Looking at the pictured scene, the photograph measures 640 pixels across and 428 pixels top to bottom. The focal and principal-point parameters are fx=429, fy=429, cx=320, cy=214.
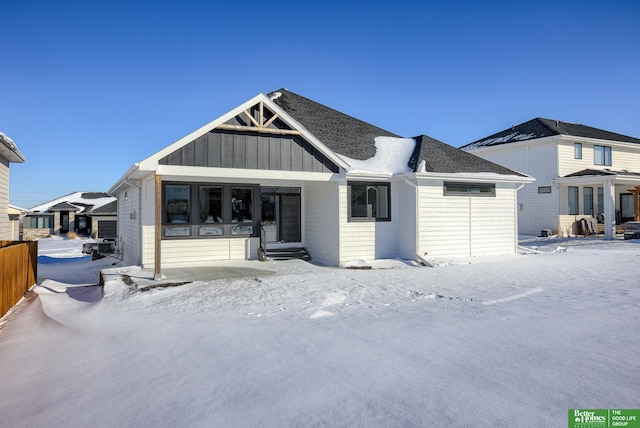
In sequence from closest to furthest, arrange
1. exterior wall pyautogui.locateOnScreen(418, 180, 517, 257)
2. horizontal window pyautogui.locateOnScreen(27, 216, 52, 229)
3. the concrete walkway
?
the concrete walkway, exterior wall pyautogui.locateOnScreen(418, 180, 517, 257), horizontal window pyautogui.locateOnScreen(27, 216, 52, 229)

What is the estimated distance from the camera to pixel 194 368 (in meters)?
4.85

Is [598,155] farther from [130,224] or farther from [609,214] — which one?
[130,224]

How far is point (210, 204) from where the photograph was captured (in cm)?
1347

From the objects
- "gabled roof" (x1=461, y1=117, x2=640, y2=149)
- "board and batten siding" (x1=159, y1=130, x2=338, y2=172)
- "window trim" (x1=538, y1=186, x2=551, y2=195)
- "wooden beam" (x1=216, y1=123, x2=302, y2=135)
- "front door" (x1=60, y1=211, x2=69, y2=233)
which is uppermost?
"gabled roof" (x1=461, y1=117, x2=640, y2=149)

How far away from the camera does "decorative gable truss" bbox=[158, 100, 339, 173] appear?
11516 millimetres

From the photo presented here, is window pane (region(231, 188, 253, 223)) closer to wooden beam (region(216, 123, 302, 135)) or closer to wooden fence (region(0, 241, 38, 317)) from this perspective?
wooden beam (region(216, 123, 302, 135))

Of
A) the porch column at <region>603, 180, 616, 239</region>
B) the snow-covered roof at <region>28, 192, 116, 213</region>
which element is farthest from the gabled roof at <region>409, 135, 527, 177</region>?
the snow-covered roof at <region>28, 192, 116, 213</region>

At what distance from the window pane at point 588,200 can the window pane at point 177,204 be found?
22.8 metres

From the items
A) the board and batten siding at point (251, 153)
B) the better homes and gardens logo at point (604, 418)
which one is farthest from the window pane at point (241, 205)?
the better homes and gardens logo at point (604, 418)

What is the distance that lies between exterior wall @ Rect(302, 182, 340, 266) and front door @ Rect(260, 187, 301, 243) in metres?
0.32

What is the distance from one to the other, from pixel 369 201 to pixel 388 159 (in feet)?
6.40

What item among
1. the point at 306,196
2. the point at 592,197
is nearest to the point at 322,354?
the point at 306,196

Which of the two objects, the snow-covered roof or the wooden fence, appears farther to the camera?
the snow-covered roof

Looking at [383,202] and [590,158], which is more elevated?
[590,158]
